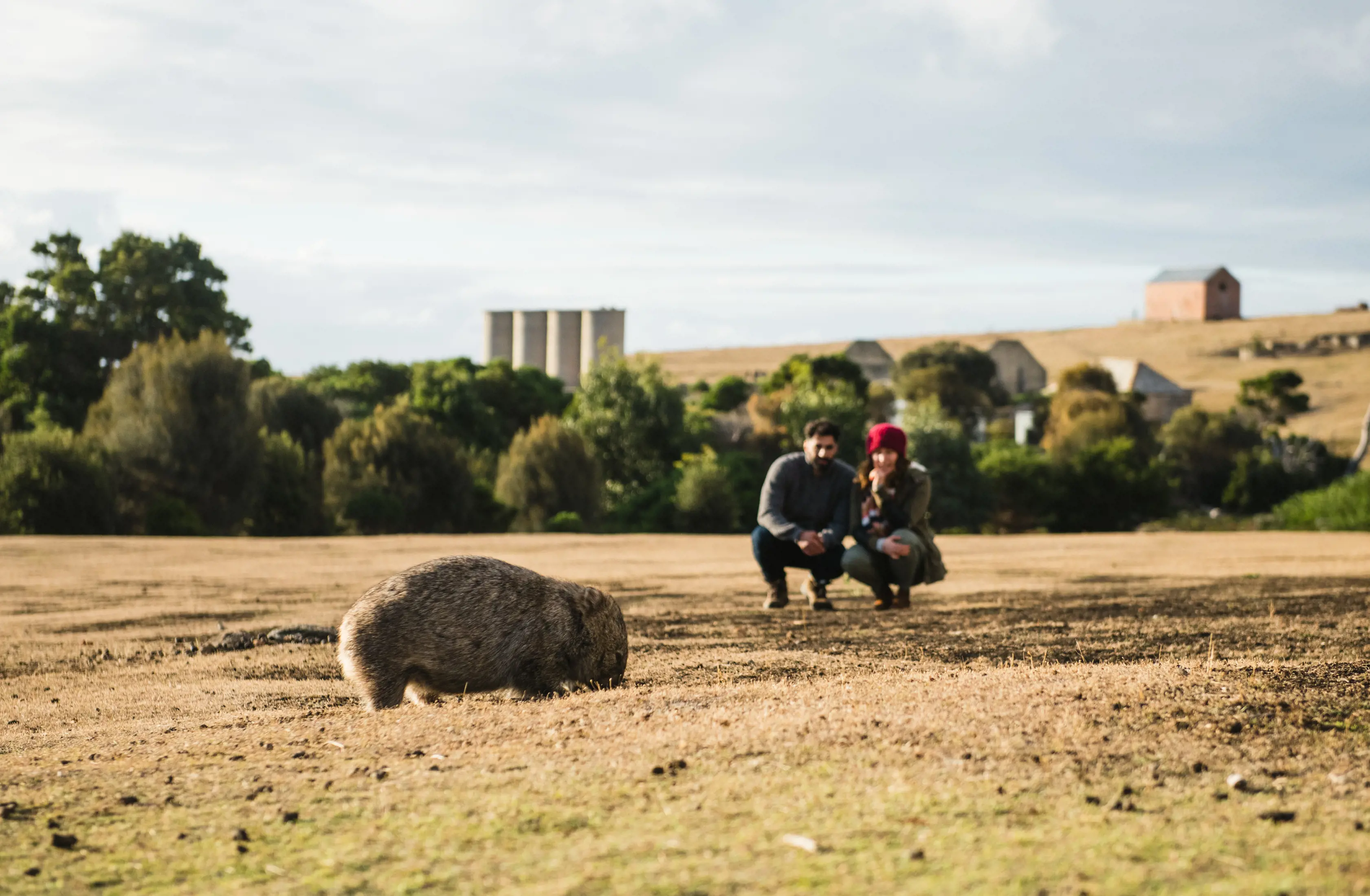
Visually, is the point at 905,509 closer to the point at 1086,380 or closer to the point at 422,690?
the point at 422,690

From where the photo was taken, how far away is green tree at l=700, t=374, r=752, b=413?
69188 mm

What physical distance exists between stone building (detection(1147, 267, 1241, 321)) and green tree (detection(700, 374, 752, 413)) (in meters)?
56.1

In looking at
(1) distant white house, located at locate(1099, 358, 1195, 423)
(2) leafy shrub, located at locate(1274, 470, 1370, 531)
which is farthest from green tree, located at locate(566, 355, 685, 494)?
(1) distant white house, located at locate(1099, 358, 1195, 423)

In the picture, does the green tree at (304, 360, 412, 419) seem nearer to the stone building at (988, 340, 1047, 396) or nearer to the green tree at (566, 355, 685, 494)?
the green tree at (566, 355, 685, 494)

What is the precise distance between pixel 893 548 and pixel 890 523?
1.07 feet

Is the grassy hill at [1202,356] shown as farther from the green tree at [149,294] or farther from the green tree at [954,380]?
the green tree at [149,294]

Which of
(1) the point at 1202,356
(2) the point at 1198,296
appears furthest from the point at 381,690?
(2) the point at 1198,296

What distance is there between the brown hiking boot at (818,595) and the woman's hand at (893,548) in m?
0.71

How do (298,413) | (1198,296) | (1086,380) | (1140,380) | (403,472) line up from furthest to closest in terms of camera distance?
(1198,296), (1140,380), (1086,380), (298,413), (403,472)

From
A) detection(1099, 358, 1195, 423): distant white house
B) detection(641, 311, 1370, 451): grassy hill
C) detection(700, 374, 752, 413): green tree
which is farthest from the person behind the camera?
detection(641, 311, 1370, 451): grassy hill

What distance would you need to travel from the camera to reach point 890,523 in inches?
368

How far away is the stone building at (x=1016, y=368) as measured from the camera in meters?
90.4

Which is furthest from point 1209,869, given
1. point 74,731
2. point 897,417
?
point 897,417

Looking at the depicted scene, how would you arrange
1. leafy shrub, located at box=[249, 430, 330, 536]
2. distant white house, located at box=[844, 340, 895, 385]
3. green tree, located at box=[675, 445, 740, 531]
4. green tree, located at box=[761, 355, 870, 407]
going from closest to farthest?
leafy shrub, located at box=[249, 430, 330, 536]
green tree, located at box=[675, 445, 740, 531]
green tree, located at box=[761, 355, 870, 407]
distant white house, located at box=[844, 340, 895, 385]
